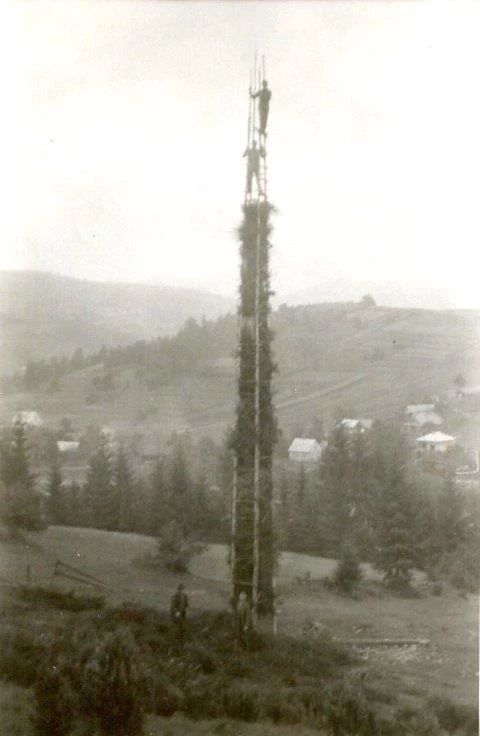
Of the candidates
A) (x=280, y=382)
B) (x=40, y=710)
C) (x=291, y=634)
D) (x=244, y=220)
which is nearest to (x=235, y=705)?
(x=291, y=634)

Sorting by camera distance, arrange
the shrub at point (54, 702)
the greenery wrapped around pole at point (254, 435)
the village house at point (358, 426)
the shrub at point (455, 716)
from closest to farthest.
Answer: the shrub at point (54, 702)
the shrub at point (455, 716)
the greenery wrapped around pole at point (254, 435)
the village house at point (358, 426)

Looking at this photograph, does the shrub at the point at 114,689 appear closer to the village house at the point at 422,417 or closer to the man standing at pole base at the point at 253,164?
the village house at the point at 422,417

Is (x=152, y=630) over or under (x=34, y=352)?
under

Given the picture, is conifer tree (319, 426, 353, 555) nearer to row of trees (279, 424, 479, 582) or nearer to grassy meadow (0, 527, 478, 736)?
row of trees (279, 424, 479, 582)

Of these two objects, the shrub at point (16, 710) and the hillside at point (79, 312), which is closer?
the shrub at point (16, 710)

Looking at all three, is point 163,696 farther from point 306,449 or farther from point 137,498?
point 306,449

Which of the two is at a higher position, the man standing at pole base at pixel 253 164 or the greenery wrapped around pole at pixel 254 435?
the man standing at pole base at pixel 253 164

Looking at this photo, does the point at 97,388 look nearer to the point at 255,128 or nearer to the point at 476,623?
the point at 255,128

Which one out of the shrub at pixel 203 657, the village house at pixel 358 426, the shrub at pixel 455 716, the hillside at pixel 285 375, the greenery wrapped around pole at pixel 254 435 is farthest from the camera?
the village house at pixel 358 426

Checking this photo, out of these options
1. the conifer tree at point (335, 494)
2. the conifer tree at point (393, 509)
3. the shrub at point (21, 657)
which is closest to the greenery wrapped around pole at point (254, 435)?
the conifer tree at point (335, 494)
